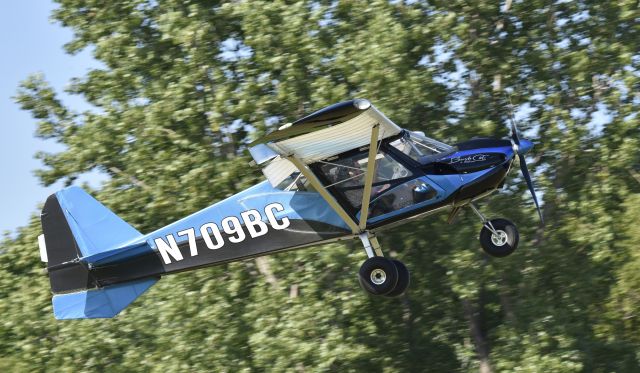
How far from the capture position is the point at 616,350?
2262 cm

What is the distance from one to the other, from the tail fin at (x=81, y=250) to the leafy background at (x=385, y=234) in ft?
11.0

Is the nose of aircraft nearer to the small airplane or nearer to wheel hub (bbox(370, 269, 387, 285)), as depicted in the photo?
the small airplane

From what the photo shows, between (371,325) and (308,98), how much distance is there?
13.4 ft

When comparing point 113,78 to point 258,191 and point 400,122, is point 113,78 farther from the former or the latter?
point 258,191

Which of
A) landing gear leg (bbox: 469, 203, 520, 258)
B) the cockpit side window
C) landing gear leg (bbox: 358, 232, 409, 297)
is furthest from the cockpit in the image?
landing gear leg (bbox: 469, 203, 520, 258)

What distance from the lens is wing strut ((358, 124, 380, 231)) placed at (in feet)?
43.7

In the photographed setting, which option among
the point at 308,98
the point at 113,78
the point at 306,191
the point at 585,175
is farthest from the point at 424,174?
the point at 113,78

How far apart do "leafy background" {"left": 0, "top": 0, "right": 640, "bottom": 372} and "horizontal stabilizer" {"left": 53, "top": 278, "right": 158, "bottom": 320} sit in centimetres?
335

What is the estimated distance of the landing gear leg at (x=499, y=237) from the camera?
1439 centimetres

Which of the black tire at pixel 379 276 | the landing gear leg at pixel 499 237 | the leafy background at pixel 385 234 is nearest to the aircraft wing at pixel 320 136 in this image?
the black tire at pixel 379 276

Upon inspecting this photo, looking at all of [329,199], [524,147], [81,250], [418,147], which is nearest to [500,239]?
[524,147]

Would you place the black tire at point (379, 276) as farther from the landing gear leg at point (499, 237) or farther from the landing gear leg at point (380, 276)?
the landing gear leg at point (499, 237)

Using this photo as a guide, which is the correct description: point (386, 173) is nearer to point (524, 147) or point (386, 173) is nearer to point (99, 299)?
point (524, 147)

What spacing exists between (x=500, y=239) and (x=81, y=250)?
5681mm
